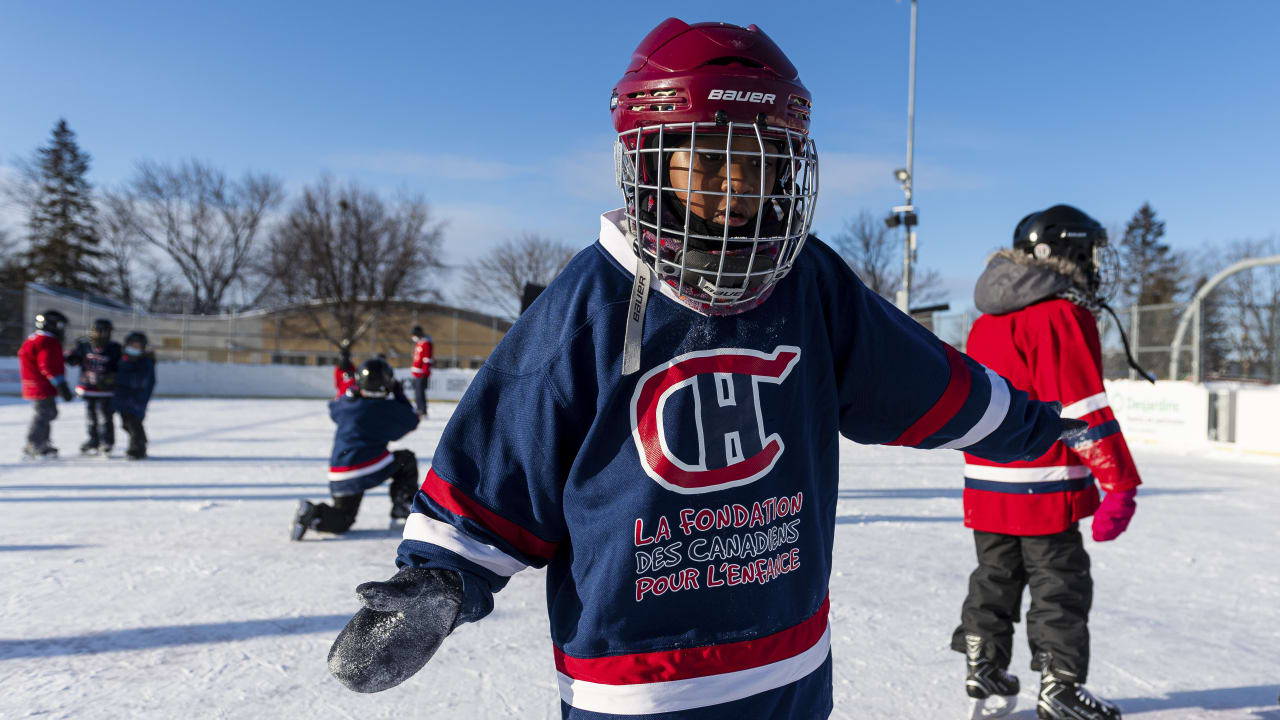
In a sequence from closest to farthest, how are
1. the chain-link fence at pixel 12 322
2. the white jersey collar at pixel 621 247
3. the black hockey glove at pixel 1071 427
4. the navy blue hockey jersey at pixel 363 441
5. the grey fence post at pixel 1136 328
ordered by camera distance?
1. the white jersey collar at pixel 621 247
2. the black hockey glove at pixel 1071 427
3. the navy blue hockey jersey at pixel 363 441
4. the grey fence post at pixel 1136 328
5. the chain-link fence at pixel 12 322

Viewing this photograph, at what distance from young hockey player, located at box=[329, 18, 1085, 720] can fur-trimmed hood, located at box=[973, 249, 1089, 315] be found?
6.17 feet

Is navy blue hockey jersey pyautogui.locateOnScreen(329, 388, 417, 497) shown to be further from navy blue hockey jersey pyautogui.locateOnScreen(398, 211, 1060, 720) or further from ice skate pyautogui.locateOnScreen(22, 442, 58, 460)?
ice skate pyautogui.locateOnScreen(22, 442, 58, 460)

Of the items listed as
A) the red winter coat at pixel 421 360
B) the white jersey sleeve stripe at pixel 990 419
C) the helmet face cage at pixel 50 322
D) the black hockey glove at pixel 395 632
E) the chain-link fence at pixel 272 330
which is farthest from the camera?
the chain-link fence at pixel 272 330

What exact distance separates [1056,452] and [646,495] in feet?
6.79

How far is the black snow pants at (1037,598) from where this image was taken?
2.56 meters

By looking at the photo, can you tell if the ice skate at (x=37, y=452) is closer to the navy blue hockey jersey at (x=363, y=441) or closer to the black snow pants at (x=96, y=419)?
the black snow pants at (x=96, y=419)

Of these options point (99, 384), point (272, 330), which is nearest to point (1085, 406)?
point (99, 384)

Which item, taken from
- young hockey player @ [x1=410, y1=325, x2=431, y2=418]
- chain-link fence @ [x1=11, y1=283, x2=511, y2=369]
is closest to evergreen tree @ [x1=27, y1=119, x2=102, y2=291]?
chain-link fence @ [x1=11, y1=283, x2=511, y2=369]

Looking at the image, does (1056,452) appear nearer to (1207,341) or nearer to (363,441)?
(363,441)

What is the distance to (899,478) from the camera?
816cm

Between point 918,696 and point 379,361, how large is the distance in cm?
413

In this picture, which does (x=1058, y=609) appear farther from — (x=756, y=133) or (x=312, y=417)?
(x=312, y=417)

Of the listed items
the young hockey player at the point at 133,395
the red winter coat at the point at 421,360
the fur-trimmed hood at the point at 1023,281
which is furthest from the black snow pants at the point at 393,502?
the red winter coat at the point at 421,360

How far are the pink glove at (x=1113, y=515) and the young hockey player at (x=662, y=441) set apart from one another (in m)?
1.80
